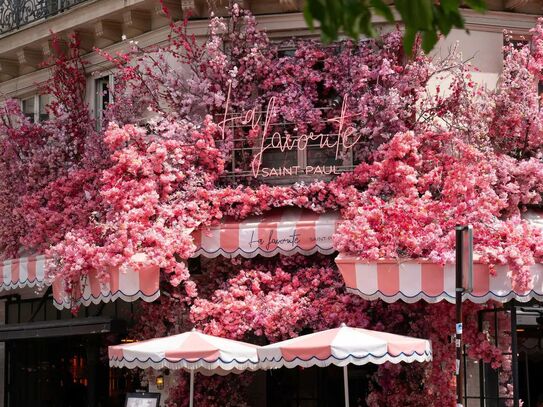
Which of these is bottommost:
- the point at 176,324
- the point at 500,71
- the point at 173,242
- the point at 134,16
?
the point at 176,324

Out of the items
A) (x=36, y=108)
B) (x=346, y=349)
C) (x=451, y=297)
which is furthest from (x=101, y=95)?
(x=346, y=349)

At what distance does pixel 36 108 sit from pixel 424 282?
31.9 ft

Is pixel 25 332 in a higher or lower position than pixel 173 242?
lower

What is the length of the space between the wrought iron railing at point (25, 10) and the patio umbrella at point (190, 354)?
25.7 ft

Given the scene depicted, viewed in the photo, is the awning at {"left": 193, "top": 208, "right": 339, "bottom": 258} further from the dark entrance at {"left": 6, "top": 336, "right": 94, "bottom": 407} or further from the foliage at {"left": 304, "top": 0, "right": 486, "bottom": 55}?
the foliage at {"left": 304, "top": 0, "right": 486, "bottom": 55}

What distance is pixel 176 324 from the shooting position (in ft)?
56.5

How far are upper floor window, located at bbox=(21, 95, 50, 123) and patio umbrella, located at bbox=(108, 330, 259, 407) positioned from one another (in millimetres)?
7776

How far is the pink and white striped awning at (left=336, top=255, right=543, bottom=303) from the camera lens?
1502 centimetres

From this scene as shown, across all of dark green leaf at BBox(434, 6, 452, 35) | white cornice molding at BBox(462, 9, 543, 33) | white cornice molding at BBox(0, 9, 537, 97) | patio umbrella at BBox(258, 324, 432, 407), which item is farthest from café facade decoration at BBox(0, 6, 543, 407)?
dark green leaf at BBox(434, 6, 452, 35)

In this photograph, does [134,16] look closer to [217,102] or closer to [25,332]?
[217,102]

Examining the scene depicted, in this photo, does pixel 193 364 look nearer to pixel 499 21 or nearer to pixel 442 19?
pixel 499 21

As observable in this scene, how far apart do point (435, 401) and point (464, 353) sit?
0.82 meters

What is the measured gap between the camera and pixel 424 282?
49.6 ft

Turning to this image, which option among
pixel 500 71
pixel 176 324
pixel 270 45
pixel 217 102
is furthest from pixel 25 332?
pixel 500 71
